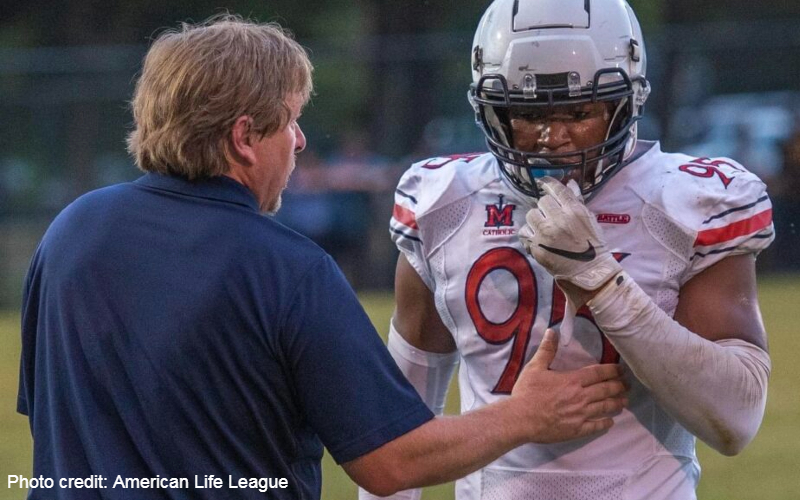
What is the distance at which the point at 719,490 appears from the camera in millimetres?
5875

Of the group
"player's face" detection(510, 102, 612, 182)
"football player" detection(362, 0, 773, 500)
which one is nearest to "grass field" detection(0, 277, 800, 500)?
"football player" detection(362, 0, 773, 500)

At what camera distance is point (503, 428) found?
94.0 inches

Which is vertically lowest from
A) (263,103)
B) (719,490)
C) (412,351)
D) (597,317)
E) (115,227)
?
(719,490)

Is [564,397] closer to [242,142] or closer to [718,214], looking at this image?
[718,214]

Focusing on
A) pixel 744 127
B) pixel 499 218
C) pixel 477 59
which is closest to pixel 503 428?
pixel 499 218

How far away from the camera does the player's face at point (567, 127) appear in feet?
8.54

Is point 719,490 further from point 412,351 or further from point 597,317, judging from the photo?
point 597,317

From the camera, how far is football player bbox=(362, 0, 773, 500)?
95.0 inches

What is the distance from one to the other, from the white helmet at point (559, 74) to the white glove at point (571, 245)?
0.48 ft

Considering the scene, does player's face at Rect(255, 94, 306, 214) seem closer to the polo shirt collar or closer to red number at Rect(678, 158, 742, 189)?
the polo shirt collar

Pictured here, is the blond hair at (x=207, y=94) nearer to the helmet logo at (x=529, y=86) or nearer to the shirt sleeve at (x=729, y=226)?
the helmet logo at (x=529, y=86)

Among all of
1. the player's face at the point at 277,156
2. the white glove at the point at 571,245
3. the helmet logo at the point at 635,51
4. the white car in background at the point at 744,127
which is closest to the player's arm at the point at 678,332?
the white glove at the point at 571,245

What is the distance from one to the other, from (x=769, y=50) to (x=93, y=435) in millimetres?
12167

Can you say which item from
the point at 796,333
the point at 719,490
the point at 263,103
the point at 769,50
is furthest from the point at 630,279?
the point at 769,50
